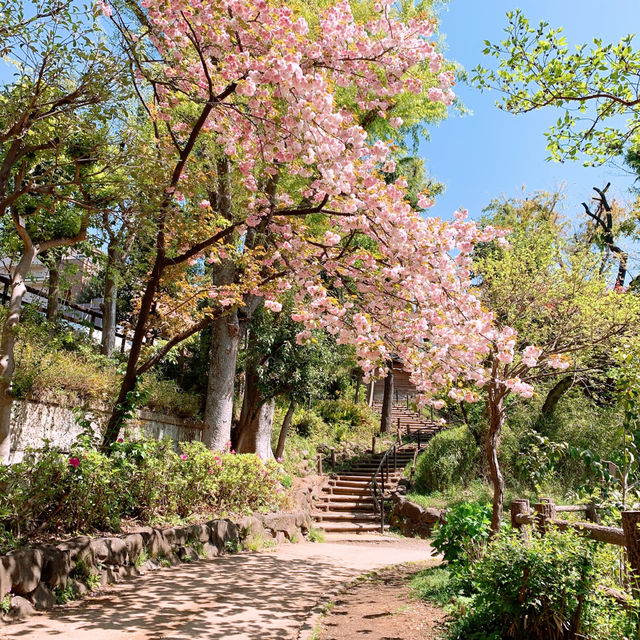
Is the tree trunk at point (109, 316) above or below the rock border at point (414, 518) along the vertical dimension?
above

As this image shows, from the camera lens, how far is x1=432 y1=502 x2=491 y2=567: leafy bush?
4770 mm

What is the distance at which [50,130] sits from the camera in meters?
5.90

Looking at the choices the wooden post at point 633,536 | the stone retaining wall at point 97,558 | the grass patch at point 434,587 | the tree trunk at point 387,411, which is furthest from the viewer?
the tree trunk at point 387,411

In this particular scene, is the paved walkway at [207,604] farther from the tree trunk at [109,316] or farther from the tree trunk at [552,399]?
the tree trunk at [552,399]

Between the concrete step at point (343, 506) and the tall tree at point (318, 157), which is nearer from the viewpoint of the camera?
the tall tree at point (318, 157)

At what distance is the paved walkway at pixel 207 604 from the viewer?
12.9 feet

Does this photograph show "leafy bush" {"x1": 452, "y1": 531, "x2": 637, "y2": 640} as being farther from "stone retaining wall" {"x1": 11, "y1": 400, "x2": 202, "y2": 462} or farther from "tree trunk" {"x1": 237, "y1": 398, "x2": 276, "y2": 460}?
"tree trunk" {"x1": 237, "y1": 398, "x2": 276, "y2": 460}

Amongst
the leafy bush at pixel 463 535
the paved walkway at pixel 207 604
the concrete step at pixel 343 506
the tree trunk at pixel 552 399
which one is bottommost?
the concrete step at pixel 343 506

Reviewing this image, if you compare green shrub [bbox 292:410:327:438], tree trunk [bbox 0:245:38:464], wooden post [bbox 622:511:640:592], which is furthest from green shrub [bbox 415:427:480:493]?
wooden post [bbox 622:511:640:592]

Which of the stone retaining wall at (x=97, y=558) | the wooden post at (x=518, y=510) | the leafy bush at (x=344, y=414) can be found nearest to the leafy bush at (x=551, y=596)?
the wooden post at (x=518, y=510)

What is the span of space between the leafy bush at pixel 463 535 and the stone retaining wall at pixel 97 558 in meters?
3.13

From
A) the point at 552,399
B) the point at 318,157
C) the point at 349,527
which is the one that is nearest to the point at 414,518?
the point at 349,527

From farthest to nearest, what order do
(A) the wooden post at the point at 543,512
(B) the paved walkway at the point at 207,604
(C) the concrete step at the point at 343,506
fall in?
1. (C) the concrete step at the point at 343,506
2. (A) the wooden post at the point at 543,512
3. (B) the paved walkway at the point at 207,604

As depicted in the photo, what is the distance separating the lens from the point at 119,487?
5613mm
